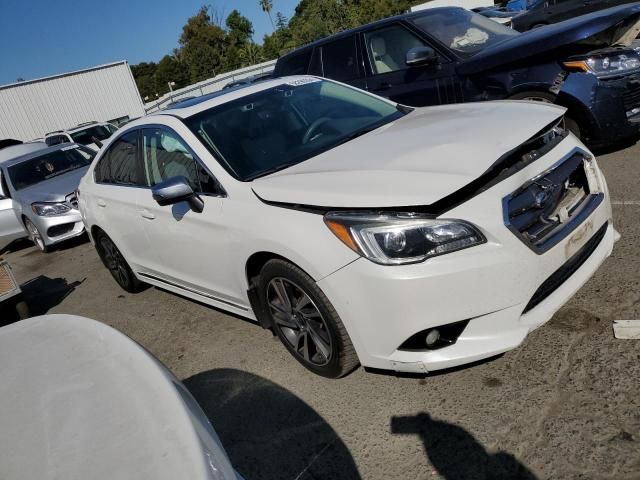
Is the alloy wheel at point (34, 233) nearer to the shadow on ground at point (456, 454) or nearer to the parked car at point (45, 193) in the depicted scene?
the parked car at point (45, 193)

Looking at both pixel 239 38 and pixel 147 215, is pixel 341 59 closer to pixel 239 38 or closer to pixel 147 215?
pixel 147 215

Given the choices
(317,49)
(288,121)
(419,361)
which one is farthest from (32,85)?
(419,361)

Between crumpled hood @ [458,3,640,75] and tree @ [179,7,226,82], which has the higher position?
tree @ [179,7,226,82]

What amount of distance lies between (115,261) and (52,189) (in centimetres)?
416

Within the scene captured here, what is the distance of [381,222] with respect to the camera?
2.34 metres

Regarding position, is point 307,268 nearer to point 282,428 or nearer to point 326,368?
point 326,368

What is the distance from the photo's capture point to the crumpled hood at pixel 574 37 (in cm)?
474

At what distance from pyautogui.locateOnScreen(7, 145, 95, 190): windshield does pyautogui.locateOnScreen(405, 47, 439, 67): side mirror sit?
639cm

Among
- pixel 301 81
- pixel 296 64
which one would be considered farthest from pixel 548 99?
pixel 296 64

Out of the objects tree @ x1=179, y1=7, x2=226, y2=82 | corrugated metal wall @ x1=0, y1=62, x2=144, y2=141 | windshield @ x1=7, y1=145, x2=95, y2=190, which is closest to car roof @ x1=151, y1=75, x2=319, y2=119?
windshield @ x1=7, y1=145, x2=95, y2=190

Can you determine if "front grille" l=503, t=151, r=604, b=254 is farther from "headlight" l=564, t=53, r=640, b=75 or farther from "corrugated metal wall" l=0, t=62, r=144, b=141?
"corrugated metal wall" l=0, t=62, r=144, b=141

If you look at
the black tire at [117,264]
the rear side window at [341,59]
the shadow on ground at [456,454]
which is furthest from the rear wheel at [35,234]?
the shadow on ground at [456,454]

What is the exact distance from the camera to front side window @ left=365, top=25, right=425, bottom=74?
5.99 m

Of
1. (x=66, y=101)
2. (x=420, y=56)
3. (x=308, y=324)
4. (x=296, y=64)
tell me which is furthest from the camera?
(x=66, y=101)
